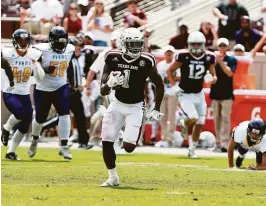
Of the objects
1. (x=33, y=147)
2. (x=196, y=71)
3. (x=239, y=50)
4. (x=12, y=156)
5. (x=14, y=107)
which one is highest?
(x=239, y=50)

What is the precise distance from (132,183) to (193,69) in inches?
232

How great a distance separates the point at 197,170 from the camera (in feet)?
44.3

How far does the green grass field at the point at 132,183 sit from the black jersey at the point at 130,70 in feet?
3.07

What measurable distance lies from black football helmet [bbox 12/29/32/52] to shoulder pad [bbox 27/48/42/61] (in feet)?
0.28

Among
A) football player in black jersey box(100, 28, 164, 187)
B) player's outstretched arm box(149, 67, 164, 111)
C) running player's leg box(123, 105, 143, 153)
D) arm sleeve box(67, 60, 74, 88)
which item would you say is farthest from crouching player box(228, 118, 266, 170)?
arm sleeve box(67, 60, 74, 88)

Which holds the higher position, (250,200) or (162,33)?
(162,33)

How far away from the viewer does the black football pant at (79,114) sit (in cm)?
1816

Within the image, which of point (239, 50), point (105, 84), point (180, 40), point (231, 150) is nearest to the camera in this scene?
point (105, 84)

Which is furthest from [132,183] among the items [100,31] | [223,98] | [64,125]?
[100,31]

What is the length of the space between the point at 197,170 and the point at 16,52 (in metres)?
3.30

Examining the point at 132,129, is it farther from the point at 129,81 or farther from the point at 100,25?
the point at 100,25

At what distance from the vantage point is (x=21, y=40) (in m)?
14.9

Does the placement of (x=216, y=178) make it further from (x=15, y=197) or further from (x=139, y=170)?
(x=15, y=197)

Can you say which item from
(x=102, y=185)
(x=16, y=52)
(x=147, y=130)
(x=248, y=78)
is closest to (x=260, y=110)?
(x=248, y=78)
